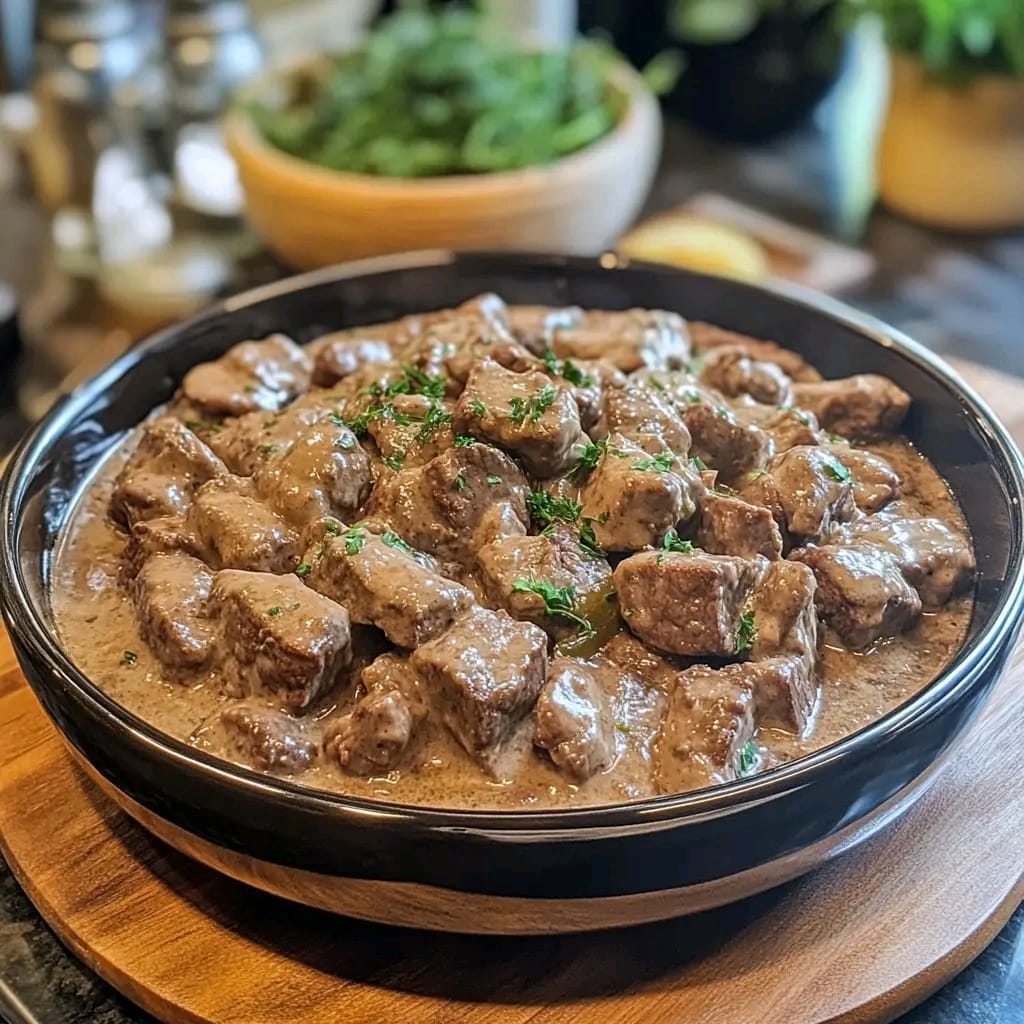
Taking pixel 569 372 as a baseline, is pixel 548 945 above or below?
below

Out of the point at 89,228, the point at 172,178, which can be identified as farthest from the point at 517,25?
the point at 89,228

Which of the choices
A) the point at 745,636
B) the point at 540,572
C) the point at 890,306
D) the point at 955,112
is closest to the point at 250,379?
the point at 540,572

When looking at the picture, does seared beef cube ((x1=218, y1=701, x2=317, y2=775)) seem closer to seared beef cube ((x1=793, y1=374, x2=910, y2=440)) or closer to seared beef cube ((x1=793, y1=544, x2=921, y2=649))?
seared beef cube ((x1=793, y1=544, x2=921, y2=649))

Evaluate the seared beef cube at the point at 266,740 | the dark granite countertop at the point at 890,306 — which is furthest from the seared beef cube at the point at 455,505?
the dark granite countertop at the point at 890,306

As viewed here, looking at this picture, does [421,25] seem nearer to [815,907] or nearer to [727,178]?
[727,178]

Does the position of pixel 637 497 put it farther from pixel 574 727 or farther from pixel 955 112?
pixel 955 112

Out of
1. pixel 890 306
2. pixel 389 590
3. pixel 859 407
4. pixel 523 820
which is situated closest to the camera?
pixel 523 820
